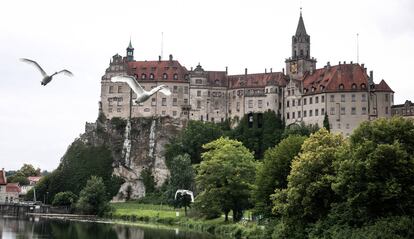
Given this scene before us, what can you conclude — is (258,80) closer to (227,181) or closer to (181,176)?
(181,176)

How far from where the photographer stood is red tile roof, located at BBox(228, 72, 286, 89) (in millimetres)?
130000

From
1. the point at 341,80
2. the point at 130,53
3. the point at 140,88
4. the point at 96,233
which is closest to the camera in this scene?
the point at 140,88

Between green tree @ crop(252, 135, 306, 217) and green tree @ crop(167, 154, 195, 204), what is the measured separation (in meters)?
38.9

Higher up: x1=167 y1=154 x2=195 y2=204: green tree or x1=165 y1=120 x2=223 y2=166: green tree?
x1=165 y1=120 x2=223 y2=166: green tree

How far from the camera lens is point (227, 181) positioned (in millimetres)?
77750

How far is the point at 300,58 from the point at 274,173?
70.2 meters

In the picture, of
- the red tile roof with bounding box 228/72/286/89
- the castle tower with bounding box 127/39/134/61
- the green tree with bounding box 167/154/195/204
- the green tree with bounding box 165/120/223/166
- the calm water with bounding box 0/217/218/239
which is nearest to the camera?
the calm water with bounding box 0/217/218/239

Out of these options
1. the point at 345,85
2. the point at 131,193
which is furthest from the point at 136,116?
the point at 345,85

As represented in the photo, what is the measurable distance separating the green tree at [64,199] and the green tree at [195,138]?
20095mm

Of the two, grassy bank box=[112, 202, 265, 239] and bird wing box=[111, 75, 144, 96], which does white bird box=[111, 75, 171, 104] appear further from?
grassy bank box=[112, 202, 265, 239]

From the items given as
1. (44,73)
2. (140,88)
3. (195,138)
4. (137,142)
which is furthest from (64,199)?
(140,88)

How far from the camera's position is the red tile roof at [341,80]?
388 feet

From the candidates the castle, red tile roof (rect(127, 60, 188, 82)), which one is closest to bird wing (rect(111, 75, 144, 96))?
the castle

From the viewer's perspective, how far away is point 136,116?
13638 cm
